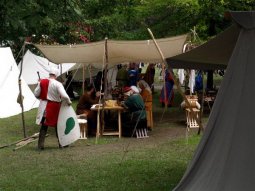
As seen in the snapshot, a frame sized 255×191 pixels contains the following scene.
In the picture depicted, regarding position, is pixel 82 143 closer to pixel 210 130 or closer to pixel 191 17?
pixel 210 130

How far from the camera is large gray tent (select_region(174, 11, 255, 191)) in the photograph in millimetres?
5605

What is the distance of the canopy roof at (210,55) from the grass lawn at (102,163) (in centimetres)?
173

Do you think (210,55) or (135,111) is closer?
(210,55)

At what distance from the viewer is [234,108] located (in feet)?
19.2

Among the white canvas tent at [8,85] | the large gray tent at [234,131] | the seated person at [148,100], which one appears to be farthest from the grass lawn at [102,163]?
the white canvas tent at [8,85]

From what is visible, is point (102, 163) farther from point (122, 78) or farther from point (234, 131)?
point (122, 78)

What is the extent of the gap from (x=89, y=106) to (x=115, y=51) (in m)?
1.82

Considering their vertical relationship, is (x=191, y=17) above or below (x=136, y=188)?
above

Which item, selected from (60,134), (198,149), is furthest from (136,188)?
(60,134)

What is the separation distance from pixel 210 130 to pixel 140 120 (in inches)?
235

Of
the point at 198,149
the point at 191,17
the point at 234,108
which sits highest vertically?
the point at 191,17

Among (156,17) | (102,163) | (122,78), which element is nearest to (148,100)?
(102,163)

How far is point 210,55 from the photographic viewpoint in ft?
24.4

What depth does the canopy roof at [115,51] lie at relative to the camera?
1132 centimetres
